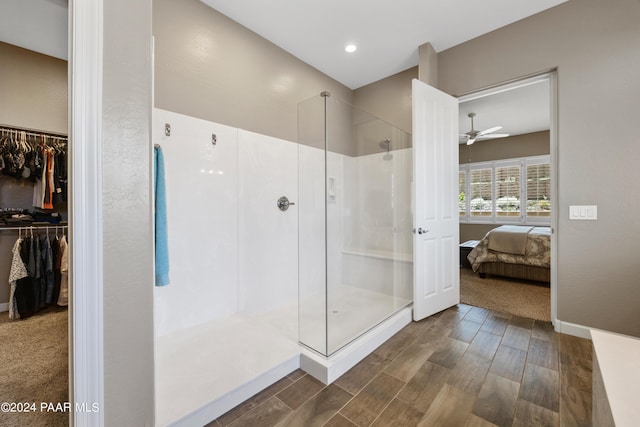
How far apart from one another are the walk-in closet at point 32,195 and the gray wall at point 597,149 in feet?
14.0

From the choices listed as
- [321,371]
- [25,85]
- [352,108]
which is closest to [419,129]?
Result: [352,108]

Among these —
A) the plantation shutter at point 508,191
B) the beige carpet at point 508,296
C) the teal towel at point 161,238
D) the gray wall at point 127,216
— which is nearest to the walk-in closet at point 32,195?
the teal towel at point 161,238

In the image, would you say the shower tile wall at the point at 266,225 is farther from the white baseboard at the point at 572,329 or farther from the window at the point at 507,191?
the window at the point at 507,191

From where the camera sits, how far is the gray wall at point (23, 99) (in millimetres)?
2443

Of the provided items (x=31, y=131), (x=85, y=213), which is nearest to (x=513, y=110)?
(x=85, y=213)

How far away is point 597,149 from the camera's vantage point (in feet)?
6.72

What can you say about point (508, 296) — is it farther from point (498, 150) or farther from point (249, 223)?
point (498, 150)

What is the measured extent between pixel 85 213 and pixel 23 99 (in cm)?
295

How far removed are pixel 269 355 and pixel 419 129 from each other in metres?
2.32

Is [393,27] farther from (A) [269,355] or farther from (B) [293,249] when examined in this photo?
(A) [269,355]

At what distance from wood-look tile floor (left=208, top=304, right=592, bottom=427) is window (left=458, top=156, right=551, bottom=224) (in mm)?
4643

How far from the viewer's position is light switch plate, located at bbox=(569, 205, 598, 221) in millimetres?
2062

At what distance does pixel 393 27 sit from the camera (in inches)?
96.5

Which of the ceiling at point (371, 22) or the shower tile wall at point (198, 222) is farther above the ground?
the ceiling at point (371, 22)
